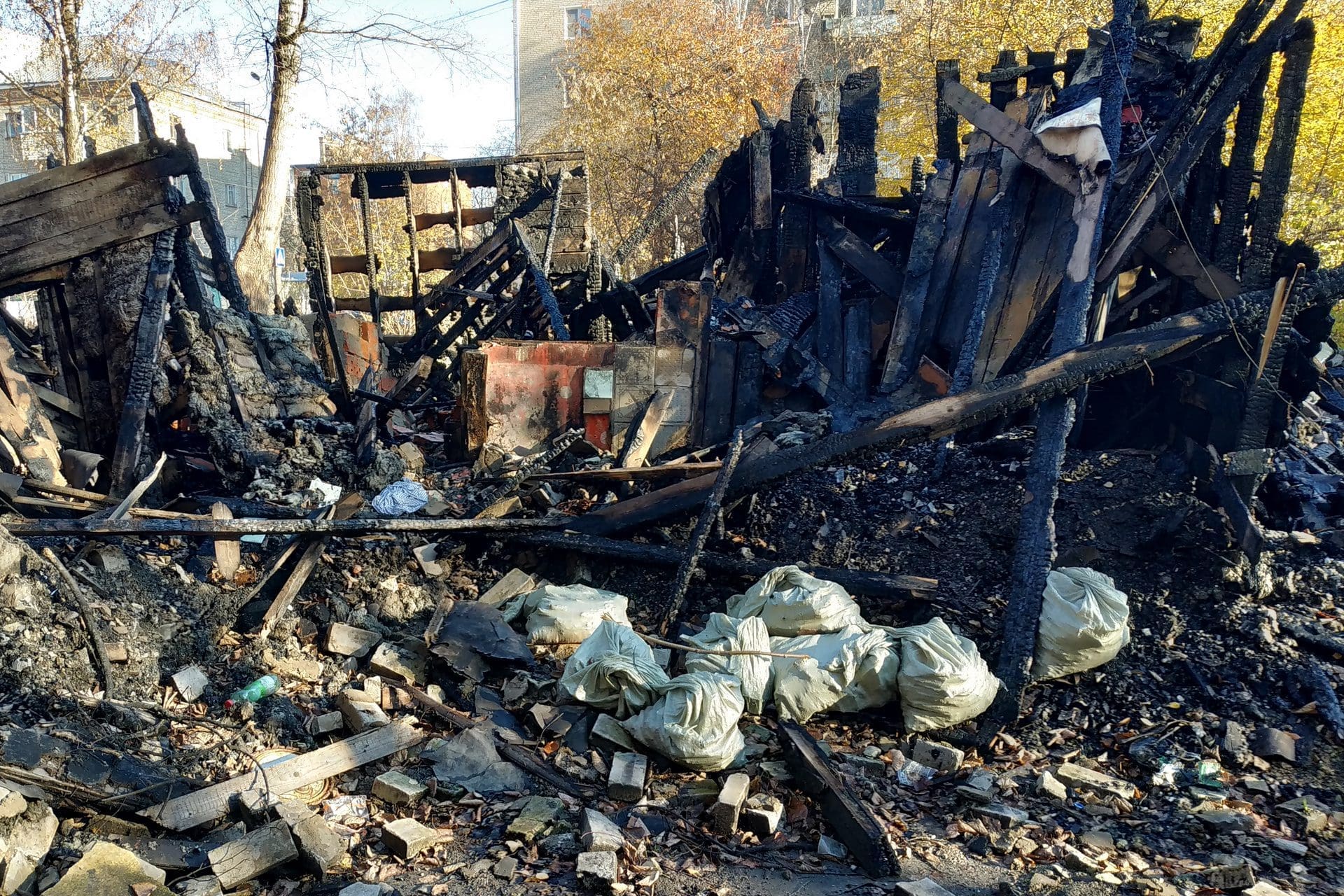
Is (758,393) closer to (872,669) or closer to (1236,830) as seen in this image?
(872,669)

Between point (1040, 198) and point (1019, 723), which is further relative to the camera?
point (1040, 198)

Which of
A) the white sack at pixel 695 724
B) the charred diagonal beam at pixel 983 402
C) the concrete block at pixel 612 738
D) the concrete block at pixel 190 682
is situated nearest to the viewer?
the white sack at pixel 695 724

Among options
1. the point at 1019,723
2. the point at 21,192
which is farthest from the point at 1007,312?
the point at 21,192

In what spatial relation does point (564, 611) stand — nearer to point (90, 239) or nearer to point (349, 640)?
point (349, 640)

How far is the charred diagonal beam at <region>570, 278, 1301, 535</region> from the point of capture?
5.06 m

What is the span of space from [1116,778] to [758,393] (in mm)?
4580

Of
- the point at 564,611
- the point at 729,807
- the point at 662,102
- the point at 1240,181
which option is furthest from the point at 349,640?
the point at 662,102

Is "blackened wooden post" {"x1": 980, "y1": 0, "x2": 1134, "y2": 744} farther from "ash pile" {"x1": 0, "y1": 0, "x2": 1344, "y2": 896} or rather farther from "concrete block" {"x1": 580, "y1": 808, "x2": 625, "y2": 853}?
"concrete block" {"x1": 580, "y1": 808, "x2": 625, "y2": 853}

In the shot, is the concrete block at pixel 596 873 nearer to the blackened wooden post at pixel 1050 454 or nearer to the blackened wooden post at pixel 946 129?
the blackened wooden post at pixel 1050 454

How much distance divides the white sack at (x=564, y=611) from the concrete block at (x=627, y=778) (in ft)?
2.93

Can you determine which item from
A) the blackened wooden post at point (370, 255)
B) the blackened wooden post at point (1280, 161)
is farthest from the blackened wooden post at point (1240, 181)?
the blackened wooden post at point (370, 255)

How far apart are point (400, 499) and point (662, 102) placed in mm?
20745

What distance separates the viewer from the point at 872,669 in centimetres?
416

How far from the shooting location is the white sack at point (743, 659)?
4098 millimetres
